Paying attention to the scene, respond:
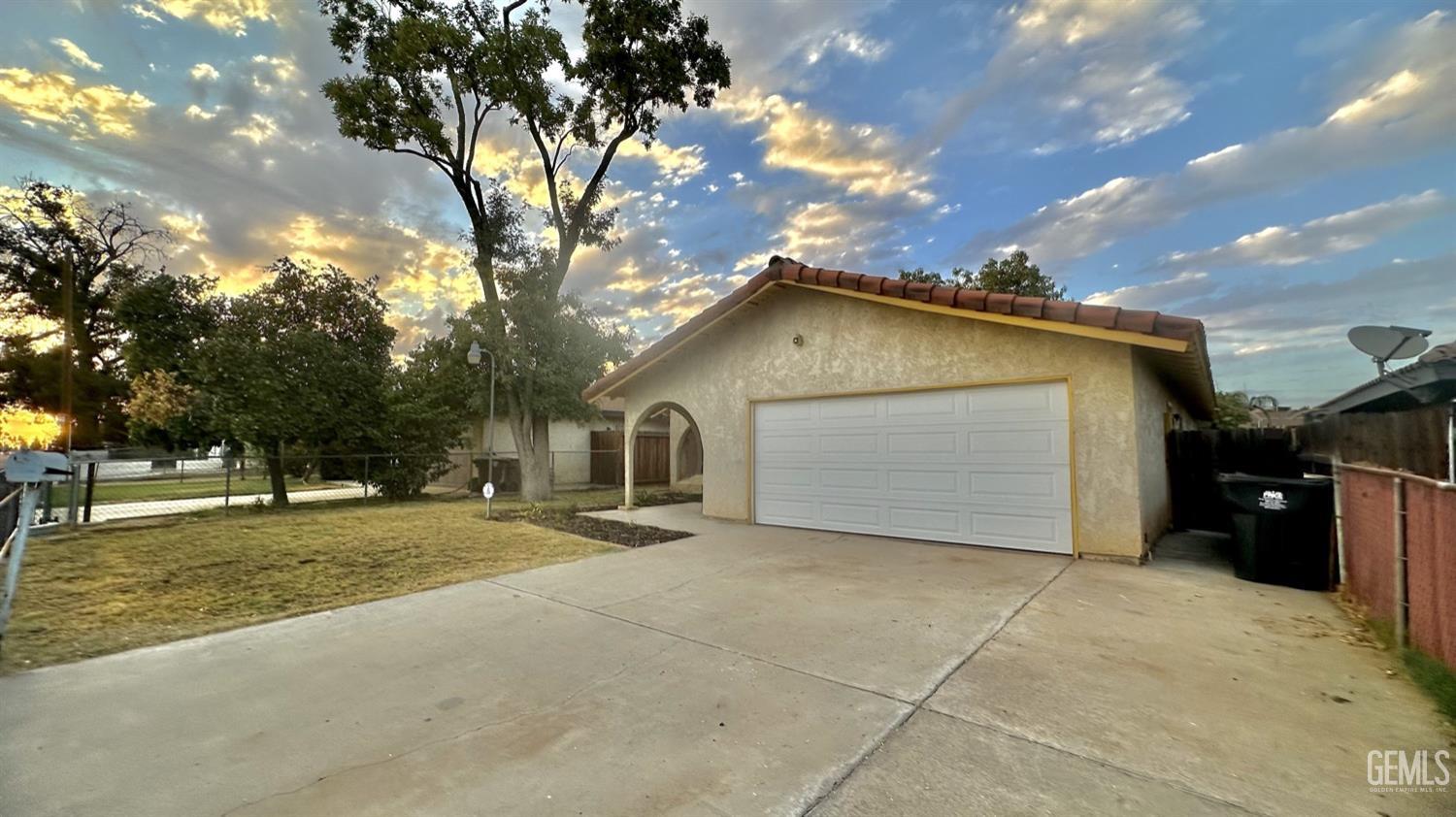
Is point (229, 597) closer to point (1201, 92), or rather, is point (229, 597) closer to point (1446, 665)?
point (1446, 665)

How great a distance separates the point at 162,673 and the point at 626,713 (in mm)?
3262

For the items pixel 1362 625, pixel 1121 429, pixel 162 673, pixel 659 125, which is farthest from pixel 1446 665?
pixel 659 125

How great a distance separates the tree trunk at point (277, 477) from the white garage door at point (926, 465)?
10.8m

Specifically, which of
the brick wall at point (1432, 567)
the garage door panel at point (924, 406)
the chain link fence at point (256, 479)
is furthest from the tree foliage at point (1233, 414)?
the chain link fence at point (256, 479)

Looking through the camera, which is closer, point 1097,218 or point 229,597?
point 229,597

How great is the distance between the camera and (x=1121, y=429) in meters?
6.34

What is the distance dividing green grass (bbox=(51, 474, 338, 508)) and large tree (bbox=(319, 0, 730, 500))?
701cm

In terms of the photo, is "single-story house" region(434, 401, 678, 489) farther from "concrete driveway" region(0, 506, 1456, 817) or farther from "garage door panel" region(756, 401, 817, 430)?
"concrete driveway" region(0, 506, 1456, 817)

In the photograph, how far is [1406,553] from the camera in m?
3.68

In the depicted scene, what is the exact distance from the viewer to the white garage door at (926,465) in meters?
6.86

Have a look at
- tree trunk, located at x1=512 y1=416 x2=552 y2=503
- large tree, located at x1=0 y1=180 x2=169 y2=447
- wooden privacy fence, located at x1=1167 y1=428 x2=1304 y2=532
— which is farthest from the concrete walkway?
wooden privacy fence, located at x1=1167 y1=428 x2=1304 y2=532

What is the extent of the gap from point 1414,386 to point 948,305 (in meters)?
4.85

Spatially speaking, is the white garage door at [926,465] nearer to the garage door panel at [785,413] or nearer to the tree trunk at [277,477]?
the garage door panel at [785,413]

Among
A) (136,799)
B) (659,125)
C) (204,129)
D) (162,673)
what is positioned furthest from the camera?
(659,125)
